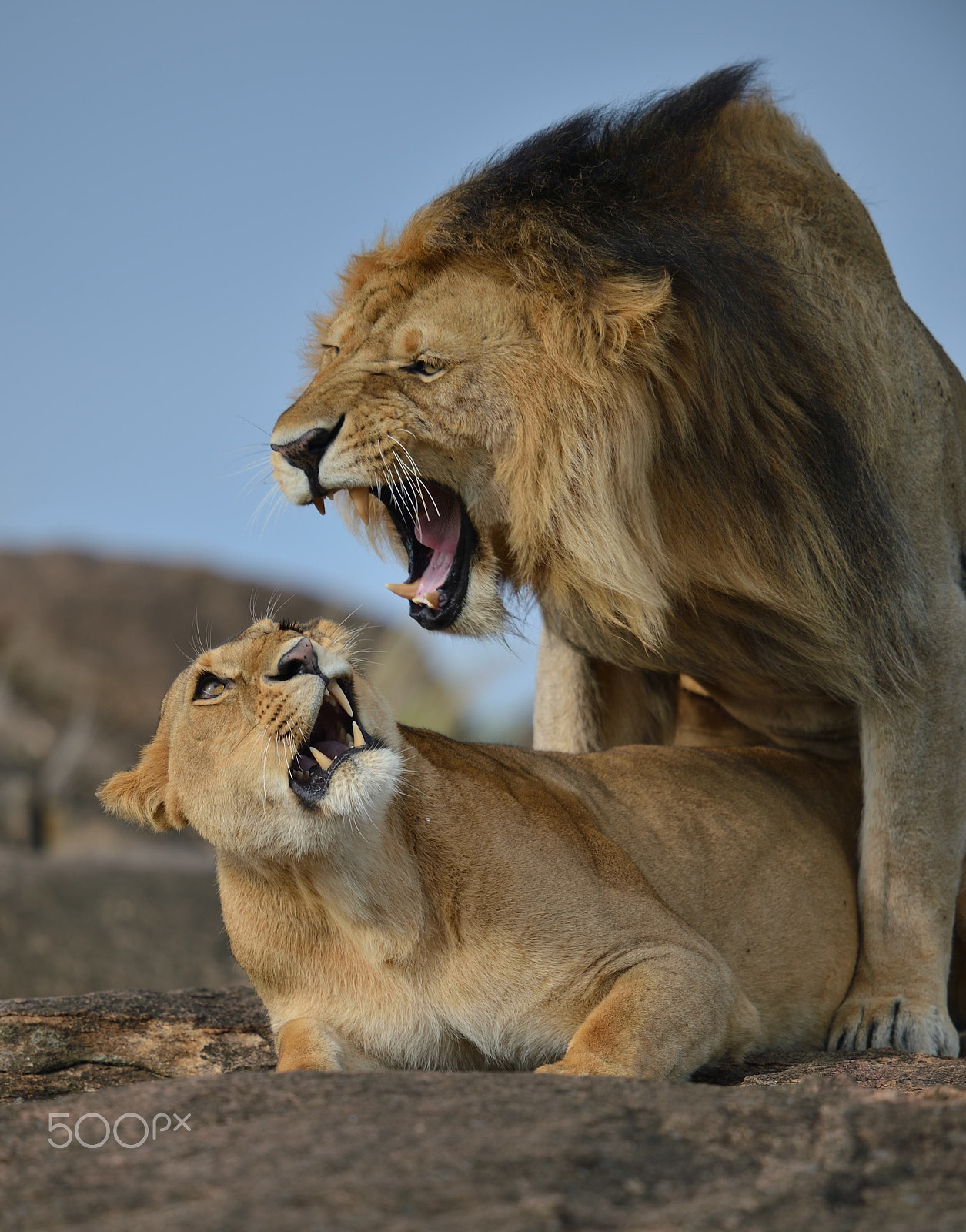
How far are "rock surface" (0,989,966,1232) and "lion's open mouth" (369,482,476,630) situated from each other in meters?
1.38

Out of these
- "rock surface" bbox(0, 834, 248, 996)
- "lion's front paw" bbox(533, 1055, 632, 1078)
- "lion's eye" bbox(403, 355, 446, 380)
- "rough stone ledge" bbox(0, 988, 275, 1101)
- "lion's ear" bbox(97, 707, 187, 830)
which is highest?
"lion's eye" bbox(403, 355, 446, 380)

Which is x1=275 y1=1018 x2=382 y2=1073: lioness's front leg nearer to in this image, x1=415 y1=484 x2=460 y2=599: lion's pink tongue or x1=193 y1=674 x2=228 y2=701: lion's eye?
x1=193 y1=674 x2=228 y2=701: lion's eye

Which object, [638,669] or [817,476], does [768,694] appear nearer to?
[638,669]

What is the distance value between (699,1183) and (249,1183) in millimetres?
565

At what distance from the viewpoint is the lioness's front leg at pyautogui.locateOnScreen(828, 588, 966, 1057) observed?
145 inches

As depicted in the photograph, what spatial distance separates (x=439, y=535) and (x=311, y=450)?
414 mm

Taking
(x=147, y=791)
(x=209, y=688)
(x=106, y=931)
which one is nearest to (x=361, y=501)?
(x=209, y=688)

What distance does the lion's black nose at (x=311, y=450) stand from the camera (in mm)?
3270

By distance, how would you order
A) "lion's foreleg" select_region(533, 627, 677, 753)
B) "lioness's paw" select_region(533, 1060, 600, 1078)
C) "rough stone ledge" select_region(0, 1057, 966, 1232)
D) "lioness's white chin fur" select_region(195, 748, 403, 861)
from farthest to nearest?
"lion's foreleg" select_region(533, 627, 677, 753) → "lioness's white chin fur" select_region(195, 748, 403, 861) → "lioness's paw" select_region(533, 1060, 600, 1078) → "rough stone ledge" select_region(0, 1057, 966, 1232)

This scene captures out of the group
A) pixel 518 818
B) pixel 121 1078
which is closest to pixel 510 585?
pixel 518 818

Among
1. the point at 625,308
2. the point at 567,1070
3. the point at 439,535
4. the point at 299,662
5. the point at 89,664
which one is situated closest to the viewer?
the point at 567,1070

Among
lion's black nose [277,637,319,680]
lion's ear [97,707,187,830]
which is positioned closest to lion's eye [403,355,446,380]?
lion's black nose [277,637,319,680]

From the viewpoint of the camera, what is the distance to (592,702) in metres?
4.48

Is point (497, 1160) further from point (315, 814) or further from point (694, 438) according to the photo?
point (694, 438)
